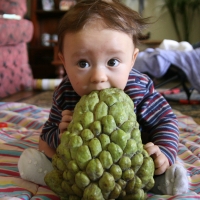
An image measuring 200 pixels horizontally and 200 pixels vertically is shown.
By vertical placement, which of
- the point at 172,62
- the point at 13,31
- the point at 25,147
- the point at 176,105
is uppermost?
the point at 13,31

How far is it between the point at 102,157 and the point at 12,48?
6.06ft

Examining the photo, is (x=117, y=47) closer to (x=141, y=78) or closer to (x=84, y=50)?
(x=84, y=50)

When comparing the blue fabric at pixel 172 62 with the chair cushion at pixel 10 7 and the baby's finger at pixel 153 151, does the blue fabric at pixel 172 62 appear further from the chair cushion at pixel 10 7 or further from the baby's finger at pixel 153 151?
the baby's finger at pixel 153 151

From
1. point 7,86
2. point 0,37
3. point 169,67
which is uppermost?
point 0,37

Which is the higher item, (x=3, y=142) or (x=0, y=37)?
(x=0, y=37)

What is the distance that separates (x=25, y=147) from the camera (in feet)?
2.87

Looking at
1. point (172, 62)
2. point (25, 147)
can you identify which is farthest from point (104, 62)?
point (172, 62)

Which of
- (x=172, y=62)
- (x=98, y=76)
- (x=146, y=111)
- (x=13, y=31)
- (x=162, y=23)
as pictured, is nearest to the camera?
(x=98, y=76)

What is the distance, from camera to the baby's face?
570 millimetres

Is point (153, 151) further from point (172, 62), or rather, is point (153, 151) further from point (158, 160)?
point (172, 62)

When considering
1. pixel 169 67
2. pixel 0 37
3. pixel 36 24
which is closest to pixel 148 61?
pixel 169 67

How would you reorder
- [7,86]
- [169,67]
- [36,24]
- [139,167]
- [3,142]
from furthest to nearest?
1. [36,24]
2. [7,86]
3. [169,67]
4. [3,142]
5. [139,167]

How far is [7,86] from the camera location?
2068mm

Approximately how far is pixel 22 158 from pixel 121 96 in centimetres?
26
